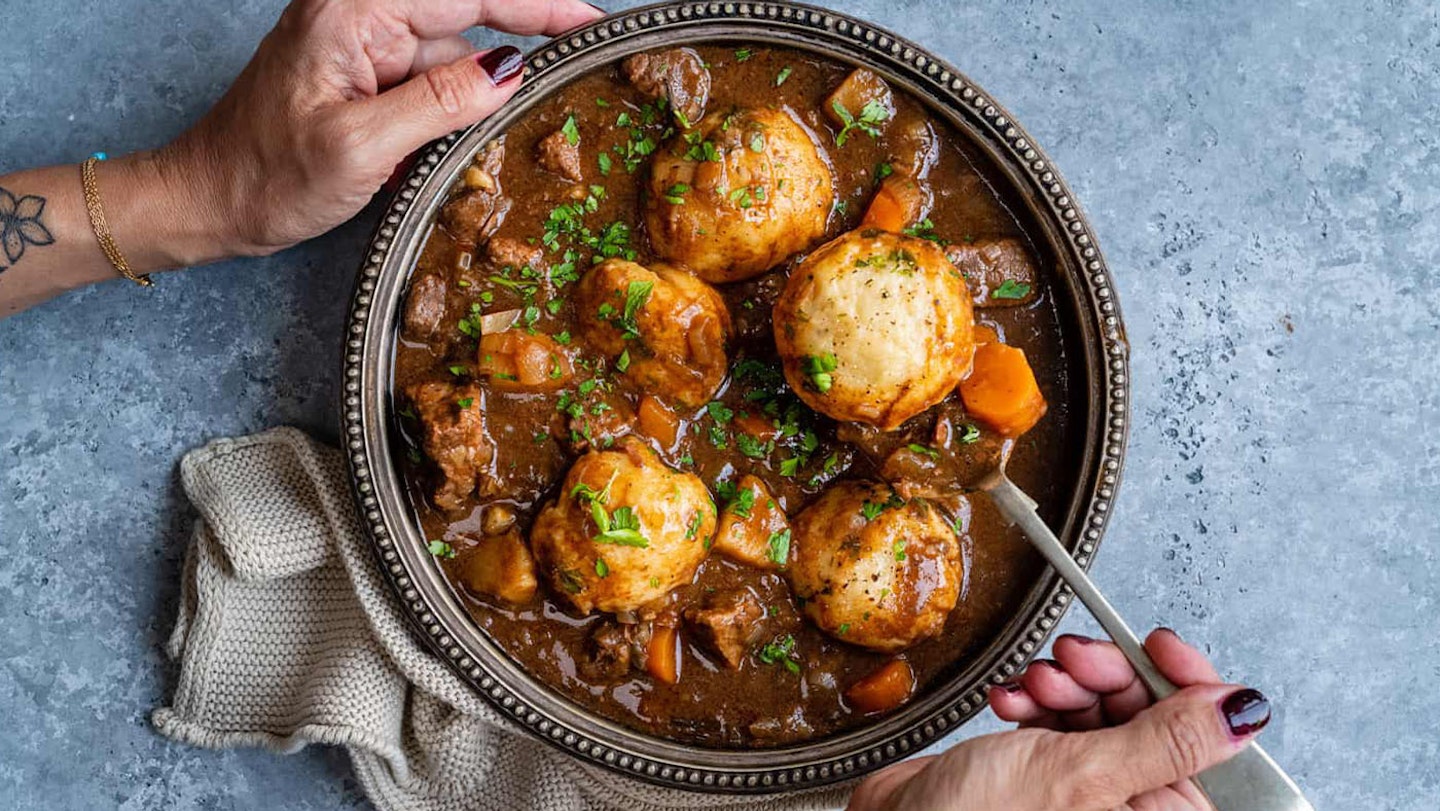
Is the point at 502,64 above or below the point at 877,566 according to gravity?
above

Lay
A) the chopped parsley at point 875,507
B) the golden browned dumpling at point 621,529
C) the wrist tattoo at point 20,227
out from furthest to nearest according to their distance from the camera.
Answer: the wrist tattoo at point 20,227 < the chopped parsley at point 875,507 < the golden browned dumpling at point 621,529

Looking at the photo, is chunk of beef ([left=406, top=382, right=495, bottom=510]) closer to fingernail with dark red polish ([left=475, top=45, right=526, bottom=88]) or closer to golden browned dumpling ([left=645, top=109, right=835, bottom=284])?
golden browned dumpling ([left=645, top=109, right=835, bottom=284])

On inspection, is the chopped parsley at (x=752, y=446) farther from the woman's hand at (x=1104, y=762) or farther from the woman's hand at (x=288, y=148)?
the woman's hand at (x=288, y=148)

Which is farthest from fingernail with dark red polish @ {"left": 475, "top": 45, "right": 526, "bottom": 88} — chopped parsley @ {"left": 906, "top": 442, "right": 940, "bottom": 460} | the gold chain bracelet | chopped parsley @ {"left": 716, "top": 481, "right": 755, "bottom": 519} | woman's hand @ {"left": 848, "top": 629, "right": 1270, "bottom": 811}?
woman's hand @ {"left": 848, "top": 629, "right": 1270, "bottom": 811}

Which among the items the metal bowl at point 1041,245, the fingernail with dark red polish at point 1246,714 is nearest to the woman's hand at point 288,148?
the metal bowl at point 1041,245

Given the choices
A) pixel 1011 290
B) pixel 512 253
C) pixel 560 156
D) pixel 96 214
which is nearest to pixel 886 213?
pixel 1011 290

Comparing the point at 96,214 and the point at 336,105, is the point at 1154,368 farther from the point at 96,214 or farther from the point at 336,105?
the point at 96,214
